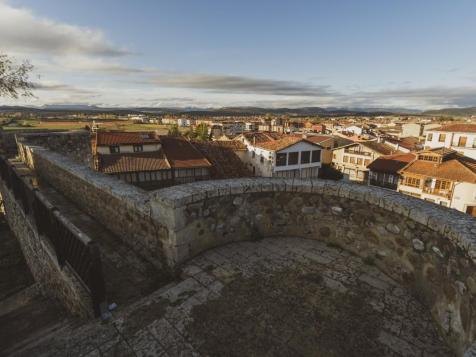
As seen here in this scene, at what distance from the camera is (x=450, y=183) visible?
25.6 m

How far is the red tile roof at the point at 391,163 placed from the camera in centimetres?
3209

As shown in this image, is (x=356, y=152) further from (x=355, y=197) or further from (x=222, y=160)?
(x=355, y=197)

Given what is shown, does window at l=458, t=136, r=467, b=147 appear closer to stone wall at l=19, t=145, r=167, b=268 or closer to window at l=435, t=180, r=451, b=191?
window at l=435, t=180, r=451, b=191

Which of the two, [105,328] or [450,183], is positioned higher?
[105,328]

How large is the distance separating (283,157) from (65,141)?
24.4 metres

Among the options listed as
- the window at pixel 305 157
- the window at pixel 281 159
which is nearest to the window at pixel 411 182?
the window at pixel 305 157

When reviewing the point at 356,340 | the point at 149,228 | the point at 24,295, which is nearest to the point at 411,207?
the point at 356,340

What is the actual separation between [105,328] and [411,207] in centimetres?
387

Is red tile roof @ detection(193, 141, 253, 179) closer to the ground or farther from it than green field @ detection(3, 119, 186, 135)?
closer to the ground

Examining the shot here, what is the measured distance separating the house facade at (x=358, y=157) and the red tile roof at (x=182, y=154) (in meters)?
27.0

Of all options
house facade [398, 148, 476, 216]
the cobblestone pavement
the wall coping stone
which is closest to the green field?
the wall coping stone

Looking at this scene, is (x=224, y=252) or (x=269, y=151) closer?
(x=224, y=252)

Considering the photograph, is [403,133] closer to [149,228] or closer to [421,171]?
[421,171]

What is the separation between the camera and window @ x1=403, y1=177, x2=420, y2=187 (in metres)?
28.3
